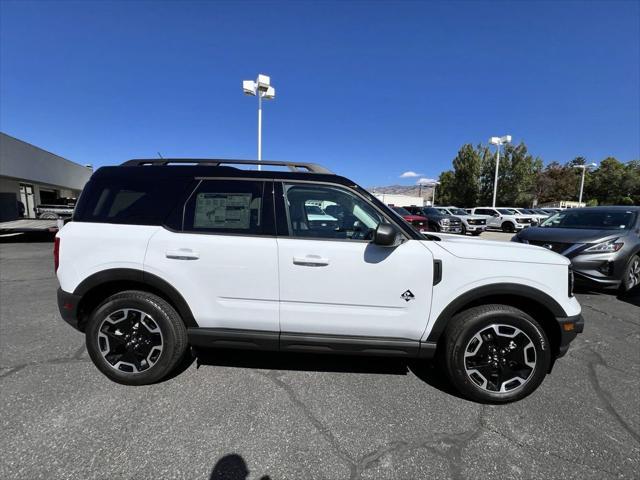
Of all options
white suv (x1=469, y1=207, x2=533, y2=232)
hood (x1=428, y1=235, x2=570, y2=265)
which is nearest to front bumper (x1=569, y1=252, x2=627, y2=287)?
hood (x1=428, y1=235, x2=570, y2=265)

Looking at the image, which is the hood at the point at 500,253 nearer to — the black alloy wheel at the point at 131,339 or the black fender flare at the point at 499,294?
the black fender flare at the point at 499,294

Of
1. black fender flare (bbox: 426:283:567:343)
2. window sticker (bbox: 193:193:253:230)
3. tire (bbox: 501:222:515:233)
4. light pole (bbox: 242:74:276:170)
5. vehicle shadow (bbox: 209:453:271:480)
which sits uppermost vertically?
light pole (bbox: 242:74:276:170)

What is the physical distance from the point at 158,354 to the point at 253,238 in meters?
Answer: 1.34

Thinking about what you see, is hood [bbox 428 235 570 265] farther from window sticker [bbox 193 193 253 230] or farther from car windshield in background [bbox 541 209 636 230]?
car windshield in background [bbox 541 209 636 230]

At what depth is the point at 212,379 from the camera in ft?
9.27

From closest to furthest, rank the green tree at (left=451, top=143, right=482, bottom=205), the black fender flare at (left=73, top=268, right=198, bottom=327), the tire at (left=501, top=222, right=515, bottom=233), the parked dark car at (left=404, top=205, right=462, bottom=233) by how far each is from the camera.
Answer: the black fender flare at (left=73, top=268, right=198, bottom=327), the parked dark car at (left=404, top=205, right=462, bottom=233), the tire at (left=501, top=222, right=515, bottom=233), the green tree at (left=451, top=143, right=482, bottom=205)

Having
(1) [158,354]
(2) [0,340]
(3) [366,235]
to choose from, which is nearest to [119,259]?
(1) [158,354]

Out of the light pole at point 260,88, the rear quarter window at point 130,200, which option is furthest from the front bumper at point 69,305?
the light pole at point 260,88

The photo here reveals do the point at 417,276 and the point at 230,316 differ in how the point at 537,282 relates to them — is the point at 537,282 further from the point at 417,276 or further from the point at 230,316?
the point at 230,316

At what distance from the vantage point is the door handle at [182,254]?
8.39 ft

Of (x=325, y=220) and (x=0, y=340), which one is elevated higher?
(x=325, y=220)

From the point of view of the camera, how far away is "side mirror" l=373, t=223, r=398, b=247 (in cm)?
235

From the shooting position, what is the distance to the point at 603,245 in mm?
5230

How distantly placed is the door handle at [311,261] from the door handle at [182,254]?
83 cm
